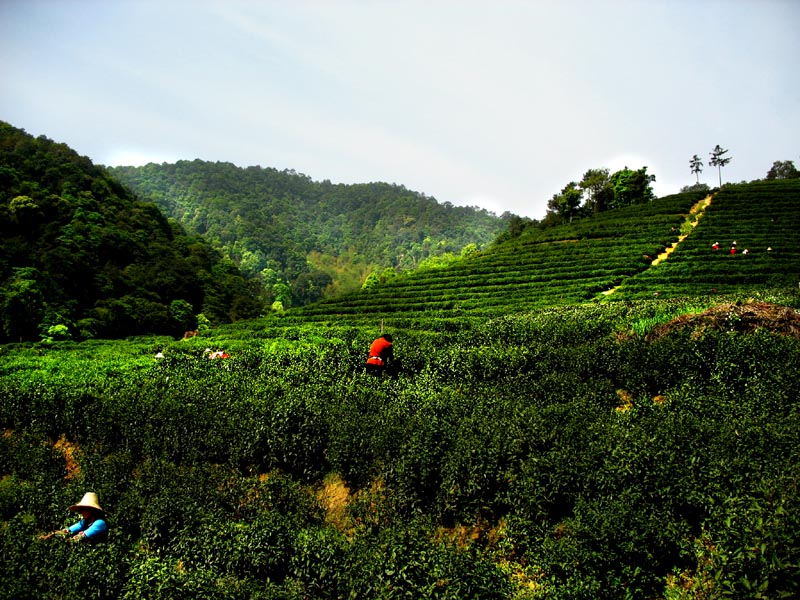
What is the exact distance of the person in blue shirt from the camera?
821 centimetres

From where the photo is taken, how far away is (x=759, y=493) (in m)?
5.89

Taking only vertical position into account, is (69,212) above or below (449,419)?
above

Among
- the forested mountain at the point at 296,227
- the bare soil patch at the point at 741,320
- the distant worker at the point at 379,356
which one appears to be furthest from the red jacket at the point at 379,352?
the forested mountain at the point at 296,227

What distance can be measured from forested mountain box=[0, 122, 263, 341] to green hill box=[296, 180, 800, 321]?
2233cm

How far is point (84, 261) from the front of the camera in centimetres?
4956

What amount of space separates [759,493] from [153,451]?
11.7m

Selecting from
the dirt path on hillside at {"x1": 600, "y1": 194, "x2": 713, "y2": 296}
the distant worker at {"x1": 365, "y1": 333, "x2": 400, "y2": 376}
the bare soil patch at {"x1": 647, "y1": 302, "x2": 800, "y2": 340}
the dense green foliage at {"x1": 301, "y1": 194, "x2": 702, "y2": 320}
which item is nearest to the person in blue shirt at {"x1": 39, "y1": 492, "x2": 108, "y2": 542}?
the distant worker at {"x1": 365, "y1": 333, "x2": 400, "y2": 376}

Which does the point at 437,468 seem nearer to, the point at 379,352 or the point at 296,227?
the point at 379,352

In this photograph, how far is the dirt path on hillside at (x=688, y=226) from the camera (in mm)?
35162

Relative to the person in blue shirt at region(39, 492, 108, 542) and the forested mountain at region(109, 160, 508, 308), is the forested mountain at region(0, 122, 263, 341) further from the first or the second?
the forested mountain at region(109, 160, 508, 308)

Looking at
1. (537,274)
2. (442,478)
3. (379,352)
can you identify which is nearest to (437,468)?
(442,478)

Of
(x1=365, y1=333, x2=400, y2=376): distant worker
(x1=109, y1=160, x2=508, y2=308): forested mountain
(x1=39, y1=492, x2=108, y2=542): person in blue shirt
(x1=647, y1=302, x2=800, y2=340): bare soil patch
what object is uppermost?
(x1=109, y1=160, x2=508, y2=308): forested mountain

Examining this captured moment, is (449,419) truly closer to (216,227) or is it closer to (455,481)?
(455,481)

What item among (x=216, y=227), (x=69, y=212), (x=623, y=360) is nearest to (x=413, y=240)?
(x=216, y=227)
